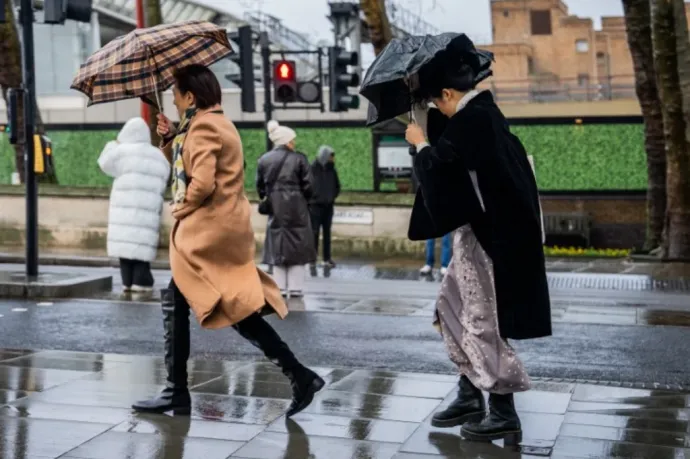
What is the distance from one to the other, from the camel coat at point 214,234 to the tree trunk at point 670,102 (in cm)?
1366

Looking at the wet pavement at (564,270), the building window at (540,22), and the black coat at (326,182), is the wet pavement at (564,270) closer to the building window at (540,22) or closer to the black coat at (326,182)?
the black coat at (326,182)

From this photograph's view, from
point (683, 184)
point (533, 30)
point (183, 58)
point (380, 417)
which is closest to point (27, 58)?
point (183, 58)

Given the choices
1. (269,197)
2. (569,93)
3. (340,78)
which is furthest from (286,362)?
(569,93)

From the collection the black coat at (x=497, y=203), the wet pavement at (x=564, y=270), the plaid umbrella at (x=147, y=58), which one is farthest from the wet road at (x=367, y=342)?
the wet pavement at (x=564, y=270)

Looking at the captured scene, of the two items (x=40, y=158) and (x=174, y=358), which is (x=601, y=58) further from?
(x=174, y=358)

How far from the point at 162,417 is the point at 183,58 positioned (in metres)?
1.86

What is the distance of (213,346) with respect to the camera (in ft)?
29.7

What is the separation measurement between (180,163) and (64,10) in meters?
7.00

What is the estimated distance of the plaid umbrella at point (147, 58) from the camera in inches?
244

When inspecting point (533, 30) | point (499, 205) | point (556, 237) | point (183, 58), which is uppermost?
point (533, 30)

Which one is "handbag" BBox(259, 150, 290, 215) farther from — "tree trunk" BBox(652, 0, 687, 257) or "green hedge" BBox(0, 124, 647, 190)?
"green hedge" BBox(0, 124, 647, 190)

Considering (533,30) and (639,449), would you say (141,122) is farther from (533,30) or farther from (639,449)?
(533,30)

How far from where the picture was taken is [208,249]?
600cm

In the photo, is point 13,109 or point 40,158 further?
point 40,158
